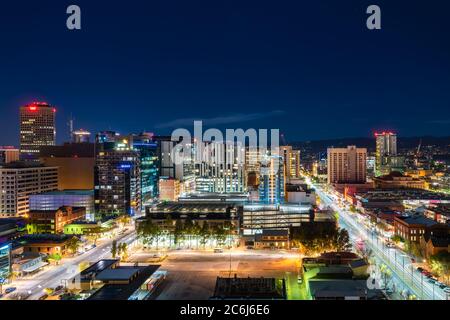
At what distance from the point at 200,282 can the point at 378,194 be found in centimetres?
1476

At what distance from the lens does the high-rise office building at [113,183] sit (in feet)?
58.1

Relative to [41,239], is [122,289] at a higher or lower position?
lower

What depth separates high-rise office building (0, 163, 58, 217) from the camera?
17.7 meters

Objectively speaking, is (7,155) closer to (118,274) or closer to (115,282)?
(118,274)

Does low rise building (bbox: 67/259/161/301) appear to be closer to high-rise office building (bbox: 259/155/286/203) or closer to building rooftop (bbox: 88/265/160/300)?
building rooftop (bbox: 88/265/160/300)

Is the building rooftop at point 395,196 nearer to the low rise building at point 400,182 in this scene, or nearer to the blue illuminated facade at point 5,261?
the low rise building at point 400,182

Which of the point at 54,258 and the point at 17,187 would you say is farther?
the point at 17,187

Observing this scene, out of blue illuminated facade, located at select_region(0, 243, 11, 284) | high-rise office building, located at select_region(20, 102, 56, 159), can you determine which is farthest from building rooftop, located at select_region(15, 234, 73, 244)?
high-rise office building, located at select_region(20, 102, 56, 159)

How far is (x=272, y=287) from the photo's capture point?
288 inches

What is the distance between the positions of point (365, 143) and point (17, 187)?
45746mm

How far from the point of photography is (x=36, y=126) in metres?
33.2

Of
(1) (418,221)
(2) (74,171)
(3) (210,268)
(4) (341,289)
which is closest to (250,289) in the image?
(4) (341,289)

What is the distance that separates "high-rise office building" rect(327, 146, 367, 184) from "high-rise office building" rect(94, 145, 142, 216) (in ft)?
60.7

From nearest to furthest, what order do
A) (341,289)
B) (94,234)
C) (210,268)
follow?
(341,289)
(210,268)
(94,234)
